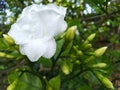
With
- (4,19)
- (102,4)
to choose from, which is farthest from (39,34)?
(4,19)

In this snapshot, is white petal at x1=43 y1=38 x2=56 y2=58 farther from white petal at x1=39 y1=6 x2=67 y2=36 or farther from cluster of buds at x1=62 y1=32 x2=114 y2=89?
cluster of buds at x1=62 y1=32 x2=114 y2=89

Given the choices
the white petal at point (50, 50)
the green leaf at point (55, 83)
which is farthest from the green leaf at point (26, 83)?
the white petal at point (50, 50)

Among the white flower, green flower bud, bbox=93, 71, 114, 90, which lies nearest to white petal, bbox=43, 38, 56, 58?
the white flower

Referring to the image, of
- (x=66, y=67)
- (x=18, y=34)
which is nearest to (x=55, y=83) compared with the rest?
(x=66, y=67)

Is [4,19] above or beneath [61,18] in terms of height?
beneath

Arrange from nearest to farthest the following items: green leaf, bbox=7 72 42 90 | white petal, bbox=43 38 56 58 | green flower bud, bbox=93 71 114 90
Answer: white petal, bbox=43 38 56 58
green leaf, bbox=7 72 42 90
green flower bud, bbox=93 71 114 90

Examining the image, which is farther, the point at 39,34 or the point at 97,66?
the point at 97,66

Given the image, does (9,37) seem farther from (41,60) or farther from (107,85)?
(107,85)

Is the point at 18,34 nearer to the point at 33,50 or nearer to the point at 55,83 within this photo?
the point at 33,50
